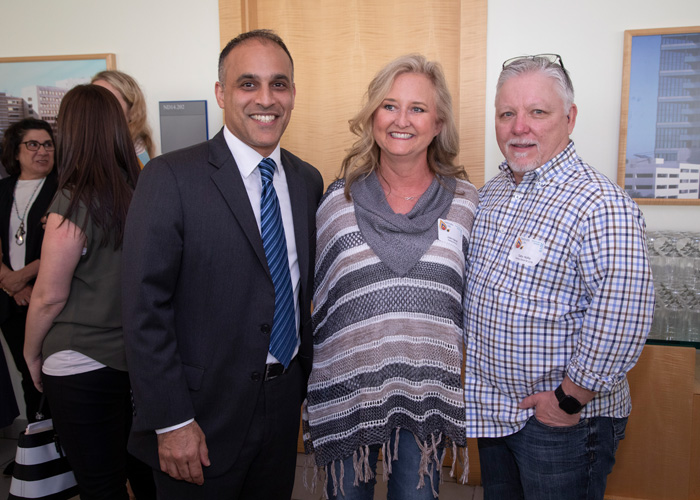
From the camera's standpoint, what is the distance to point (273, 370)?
1.63 metres

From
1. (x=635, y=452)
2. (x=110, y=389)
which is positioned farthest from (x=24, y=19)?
(x=635, y=452)

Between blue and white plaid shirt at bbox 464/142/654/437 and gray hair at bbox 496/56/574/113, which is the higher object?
gray hair at bbox 496/56/574/113

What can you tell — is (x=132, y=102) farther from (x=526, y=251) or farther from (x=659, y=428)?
(x=659, y=428)

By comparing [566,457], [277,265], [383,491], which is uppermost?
[277,265]

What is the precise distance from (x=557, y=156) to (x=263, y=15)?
84.2 inches

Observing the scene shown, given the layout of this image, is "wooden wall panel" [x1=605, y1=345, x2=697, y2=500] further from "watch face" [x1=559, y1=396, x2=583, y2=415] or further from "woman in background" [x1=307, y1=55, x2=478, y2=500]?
"woman in background" [x1=307, y1=55, x2=478, y2=500]

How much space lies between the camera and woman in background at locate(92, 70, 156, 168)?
107 inches

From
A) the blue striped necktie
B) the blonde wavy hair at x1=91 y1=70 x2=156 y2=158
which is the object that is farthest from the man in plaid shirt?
the blonde wavy hair at x1=91 y1=70 x2=156 y2=158

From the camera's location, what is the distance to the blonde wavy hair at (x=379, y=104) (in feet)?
6.00

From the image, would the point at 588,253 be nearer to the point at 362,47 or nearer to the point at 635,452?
the point at 635,452

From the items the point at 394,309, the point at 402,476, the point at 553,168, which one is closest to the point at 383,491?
the point at 402,476

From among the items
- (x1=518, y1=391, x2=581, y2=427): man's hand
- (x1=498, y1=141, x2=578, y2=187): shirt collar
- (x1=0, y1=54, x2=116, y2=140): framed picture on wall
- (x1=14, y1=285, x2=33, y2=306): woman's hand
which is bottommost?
(x1=518, y1=391, x2=581, y2=427): man's hand

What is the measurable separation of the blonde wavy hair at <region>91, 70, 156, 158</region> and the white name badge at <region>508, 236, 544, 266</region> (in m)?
2.06

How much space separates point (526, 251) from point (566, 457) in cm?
62
